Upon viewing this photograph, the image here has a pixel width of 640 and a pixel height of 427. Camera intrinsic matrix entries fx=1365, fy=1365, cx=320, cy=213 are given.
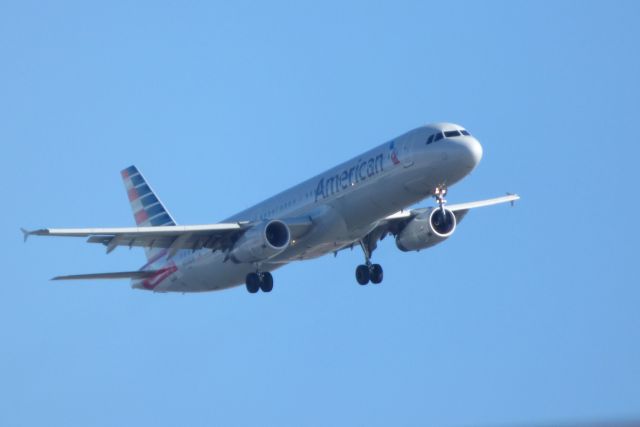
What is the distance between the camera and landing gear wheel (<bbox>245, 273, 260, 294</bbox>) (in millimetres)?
59684

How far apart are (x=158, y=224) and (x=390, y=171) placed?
67.6ft

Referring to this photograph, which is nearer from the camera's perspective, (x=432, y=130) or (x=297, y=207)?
(x=432, y=130)

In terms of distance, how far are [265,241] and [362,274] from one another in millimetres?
7055

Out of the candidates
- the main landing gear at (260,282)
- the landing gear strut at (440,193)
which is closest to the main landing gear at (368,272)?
the main landing gear at (260,282)

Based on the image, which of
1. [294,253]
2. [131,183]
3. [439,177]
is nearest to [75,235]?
[294,253]

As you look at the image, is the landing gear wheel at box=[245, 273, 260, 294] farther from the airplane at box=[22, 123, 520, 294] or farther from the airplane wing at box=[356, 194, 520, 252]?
the airplane wing at box=[356, 194, 520, 252]

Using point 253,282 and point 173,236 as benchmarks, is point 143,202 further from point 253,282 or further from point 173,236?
point 253,282

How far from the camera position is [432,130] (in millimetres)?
54188

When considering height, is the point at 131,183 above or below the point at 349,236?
above

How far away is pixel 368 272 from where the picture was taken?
62.0m

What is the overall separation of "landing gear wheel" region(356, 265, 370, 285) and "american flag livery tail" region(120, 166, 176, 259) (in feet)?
42.9

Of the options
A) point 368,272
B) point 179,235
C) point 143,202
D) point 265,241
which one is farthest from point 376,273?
point 143,202

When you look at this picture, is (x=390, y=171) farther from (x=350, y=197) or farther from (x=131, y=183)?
(x=131, y=183)

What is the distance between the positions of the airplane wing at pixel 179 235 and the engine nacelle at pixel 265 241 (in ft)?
1.44
